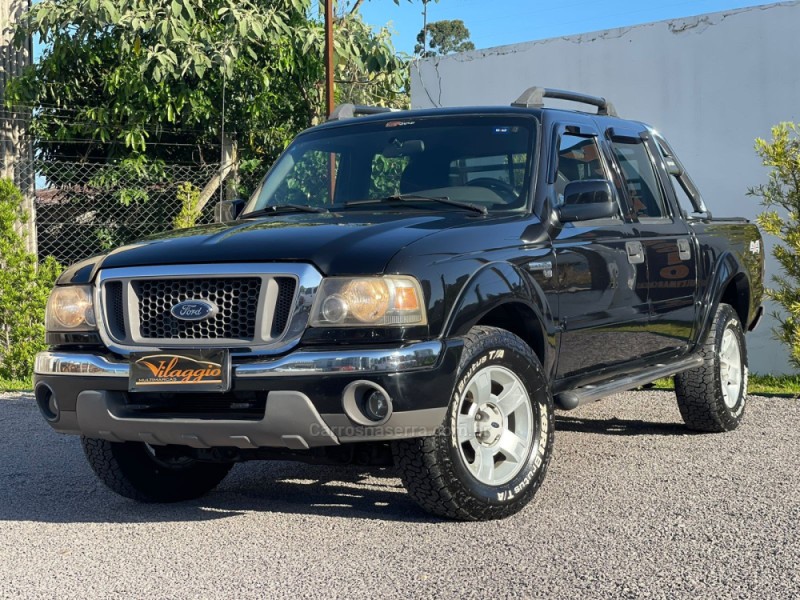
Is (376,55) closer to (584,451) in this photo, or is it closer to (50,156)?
(50,156)

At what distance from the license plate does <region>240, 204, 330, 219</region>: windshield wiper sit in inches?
54.2

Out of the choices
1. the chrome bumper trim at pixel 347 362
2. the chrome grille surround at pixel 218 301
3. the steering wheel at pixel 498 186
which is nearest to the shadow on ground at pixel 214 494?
Result: the chrome bumper trim at pixel 347 362

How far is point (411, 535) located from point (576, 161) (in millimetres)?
2421

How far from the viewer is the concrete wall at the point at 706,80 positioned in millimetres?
11250

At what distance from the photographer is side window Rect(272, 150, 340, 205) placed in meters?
6.06

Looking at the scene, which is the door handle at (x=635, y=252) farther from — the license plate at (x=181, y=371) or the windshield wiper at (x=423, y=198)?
the license plate at (x=181, y=371)

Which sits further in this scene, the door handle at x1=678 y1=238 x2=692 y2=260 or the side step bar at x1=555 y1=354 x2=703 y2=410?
the door handle at x1=678 y1=238 x2=692 y2=260

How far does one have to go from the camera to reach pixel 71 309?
5.09 metres

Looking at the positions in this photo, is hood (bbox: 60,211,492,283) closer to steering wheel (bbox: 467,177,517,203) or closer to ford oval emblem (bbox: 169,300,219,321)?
ford oval emblem (bbox: 169,300,219,321)

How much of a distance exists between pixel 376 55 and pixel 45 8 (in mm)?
3914

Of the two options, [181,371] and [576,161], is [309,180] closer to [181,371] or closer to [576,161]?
[576,161]

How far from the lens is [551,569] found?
4.18 m

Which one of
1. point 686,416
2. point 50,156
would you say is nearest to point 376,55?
point 50,156

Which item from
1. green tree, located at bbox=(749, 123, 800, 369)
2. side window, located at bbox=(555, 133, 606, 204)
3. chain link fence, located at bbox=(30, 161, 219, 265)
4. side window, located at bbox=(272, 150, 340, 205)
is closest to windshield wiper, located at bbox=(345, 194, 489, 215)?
side window, located at bbox=(272, 150, 340, 205)
